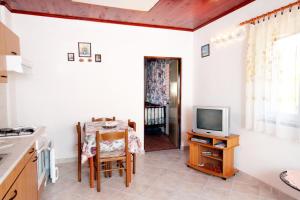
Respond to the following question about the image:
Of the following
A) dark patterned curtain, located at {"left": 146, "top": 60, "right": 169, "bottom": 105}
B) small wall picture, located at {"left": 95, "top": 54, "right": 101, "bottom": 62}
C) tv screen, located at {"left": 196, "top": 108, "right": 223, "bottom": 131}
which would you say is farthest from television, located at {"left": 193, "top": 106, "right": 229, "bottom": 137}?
dark patterned curtain, located at {"left": 146, "top": 60, "right": 169, "bottom": 105}


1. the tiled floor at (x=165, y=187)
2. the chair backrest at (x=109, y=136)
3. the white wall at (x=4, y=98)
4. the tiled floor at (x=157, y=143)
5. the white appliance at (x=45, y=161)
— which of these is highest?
the white wall at (x=4, y=98)

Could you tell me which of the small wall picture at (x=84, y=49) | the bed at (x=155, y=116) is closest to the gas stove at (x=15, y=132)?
the small wall picture at (x=84, y=49)

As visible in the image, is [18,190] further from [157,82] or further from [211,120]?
[157,82]

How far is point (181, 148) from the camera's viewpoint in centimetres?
425

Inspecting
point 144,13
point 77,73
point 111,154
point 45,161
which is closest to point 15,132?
point 45,161

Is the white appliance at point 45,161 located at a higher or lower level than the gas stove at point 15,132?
lower

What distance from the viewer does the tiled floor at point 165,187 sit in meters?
2.44

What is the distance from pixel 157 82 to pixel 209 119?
303 cm

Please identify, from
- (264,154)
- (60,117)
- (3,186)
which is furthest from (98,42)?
(264,154)

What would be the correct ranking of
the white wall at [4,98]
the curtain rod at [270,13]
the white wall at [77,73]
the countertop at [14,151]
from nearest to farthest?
the countertop at [14,151] → the curtain rod at [270,13] → the white wall at [4,98] → the white wall at [77,73]

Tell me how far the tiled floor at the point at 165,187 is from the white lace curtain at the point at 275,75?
75 cm

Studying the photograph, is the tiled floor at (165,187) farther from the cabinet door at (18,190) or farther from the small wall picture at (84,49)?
the small wall picture at (84,49)

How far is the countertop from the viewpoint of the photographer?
1265 millimetres

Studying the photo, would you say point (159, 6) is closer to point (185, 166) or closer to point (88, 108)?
point (88, 108)
